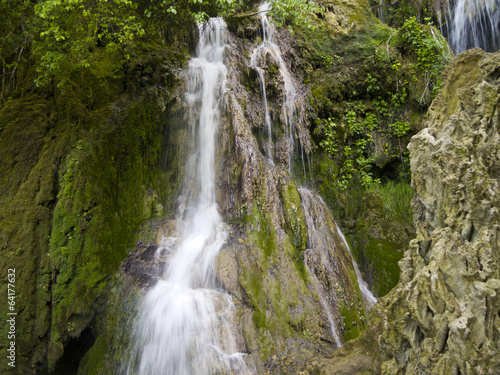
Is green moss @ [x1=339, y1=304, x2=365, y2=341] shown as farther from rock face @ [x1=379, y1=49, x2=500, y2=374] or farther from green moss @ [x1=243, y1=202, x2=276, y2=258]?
rock face @ [x1=379, y1=49, x2=500, y2=374]

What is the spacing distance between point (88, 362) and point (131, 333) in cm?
83

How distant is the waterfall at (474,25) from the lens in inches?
385

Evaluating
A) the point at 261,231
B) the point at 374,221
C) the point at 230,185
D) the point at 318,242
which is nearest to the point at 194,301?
the point at 261,231

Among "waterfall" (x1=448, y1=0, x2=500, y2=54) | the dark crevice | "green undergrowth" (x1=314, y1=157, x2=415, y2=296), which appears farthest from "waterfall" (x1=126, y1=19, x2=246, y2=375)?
"waterfall" (x1=448, y1=0, x2=500, y2=54)

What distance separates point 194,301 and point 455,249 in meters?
3.82

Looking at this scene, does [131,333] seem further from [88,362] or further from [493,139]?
[493,139]

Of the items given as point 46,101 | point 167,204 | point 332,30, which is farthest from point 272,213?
point 332,30

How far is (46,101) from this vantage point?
21.4 feet

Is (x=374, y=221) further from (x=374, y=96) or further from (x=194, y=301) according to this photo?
(x=194, y=301)

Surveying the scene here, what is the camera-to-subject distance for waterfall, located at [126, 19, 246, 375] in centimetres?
452

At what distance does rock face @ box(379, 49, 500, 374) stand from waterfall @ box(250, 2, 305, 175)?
4.85m

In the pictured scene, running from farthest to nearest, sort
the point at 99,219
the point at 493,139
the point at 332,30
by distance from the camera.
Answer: the point at 332,30, the point at 99,219, the point at 493,139

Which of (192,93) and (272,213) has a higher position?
(192,93)

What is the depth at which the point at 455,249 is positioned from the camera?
271 cm
